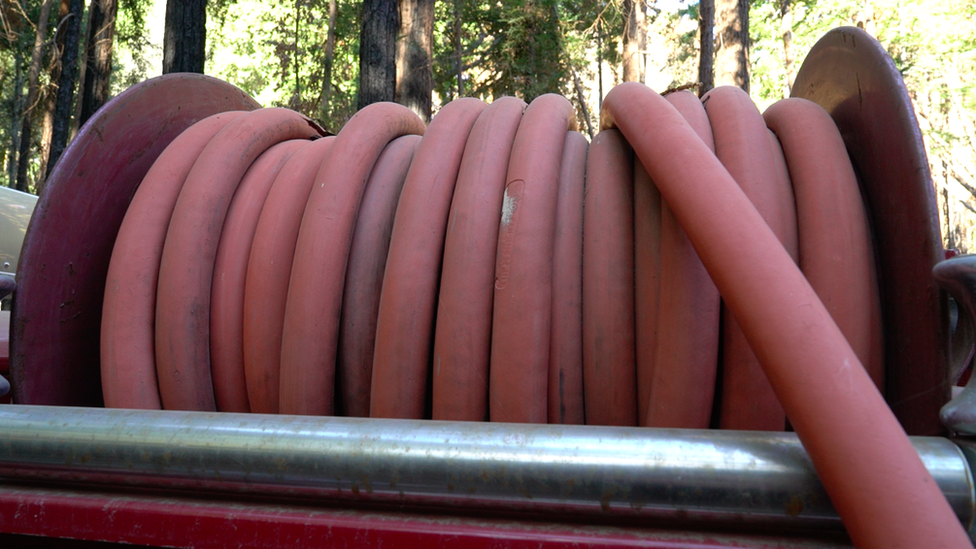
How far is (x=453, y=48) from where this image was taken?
16812 millimetres

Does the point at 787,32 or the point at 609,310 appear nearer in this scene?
the point at 609,310

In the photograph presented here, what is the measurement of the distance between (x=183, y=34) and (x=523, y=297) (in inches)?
273

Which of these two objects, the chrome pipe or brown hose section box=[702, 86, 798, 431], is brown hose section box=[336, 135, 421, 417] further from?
brown hose section box=[702, 86, 798, 431]

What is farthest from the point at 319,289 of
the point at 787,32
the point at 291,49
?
the point at 787,32

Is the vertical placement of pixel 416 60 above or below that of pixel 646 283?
above

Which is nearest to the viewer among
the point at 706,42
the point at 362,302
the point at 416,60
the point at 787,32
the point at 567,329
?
the point at 567,329

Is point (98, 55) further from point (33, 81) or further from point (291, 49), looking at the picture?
point (291, 49)

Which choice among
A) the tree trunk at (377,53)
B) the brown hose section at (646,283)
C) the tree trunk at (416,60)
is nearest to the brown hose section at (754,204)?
the brown hose section at (646,283)

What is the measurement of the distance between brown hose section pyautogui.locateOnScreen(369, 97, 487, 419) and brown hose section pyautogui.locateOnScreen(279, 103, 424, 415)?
0.14 metres

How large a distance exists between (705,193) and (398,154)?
39.2 inches

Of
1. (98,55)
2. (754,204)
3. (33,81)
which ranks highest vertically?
(98,55)

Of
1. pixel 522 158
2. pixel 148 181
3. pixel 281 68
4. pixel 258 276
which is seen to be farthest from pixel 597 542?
pixel 281 68

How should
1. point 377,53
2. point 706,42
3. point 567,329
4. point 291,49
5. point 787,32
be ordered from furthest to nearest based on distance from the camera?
1. point 787,32
2. point 291,49
3. point 706,42
4. point 377,53
5. point 567,329

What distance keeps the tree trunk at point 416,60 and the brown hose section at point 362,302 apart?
21.8ft
